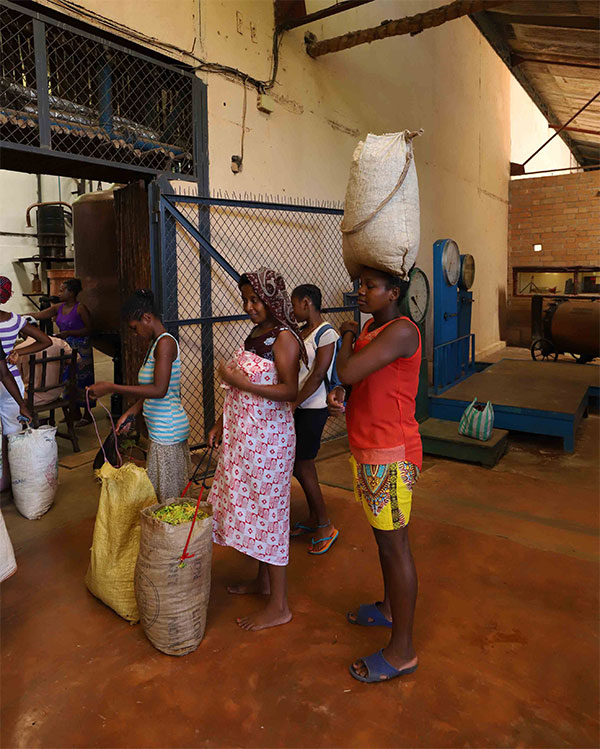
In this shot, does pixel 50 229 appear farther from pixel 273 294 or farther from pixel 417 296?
pixel 273 294

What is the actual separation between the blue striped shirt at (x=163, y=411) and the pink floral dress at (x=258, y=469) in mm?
694

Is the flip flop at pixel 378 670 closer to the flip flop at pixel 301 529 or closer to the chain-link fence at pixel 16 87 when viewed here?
the flip flop at pixel 301 529

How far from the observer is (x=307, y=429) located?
10.2 ft

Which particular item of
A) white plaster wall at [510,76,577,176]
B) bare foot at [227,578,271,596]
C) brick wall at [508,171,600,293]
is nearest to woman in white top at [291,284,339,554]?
bare foot at [227,578,271,596]

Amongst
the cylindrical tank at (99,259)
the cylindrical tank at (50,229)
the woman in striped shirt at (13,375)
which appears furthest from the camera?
the cylindrical tank at (50,229)

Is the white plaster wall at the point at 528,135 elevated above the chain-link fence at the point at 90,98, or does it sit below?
above

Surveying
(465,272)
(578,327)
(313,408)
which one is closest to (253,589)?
(313,408)

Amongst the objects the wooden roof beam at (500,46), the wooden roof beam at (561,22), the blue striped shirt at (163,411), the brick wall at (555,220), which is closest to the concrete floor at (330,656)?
the blue striped shirt at (163,411)

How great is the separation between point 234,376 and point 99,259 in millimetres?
A: 3802

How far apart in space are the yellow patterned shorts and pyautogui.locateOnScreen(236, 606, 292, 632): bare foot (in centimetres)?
73

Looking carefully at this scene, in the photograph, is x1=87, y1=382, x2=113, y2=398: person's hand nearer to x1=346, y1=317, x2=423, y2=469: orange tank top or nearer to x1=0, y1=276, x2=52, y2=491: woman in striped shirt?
x1=346, y1=317, x2=423, y2=469: orange tank top

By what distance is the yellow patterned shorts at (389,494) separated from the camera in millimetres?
1997

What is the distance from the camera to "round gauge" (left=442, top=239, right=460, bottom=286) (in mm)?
6023

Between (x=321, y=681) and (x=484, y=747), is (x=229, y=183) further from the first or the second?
(x=484, y=747)
